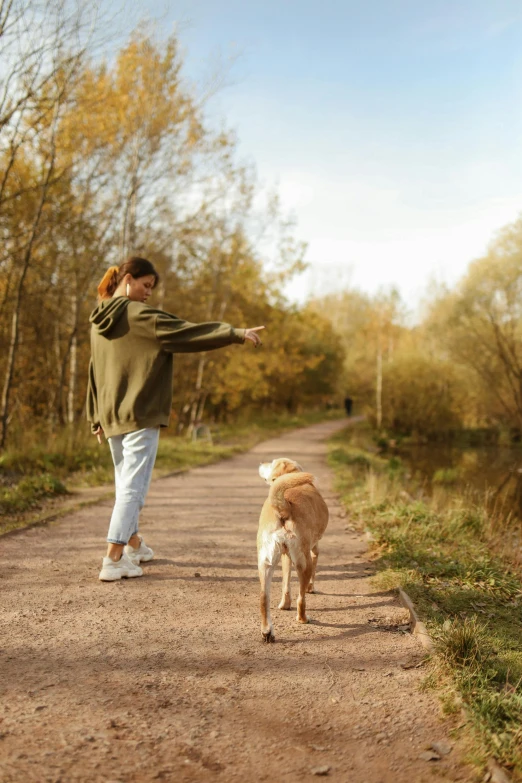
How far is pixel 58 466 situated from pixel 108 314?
277 inches

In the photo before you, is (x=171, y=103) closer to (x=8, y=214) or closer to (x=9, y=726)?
(x=8, y=214)

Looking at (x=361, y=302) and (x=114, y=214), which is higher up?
(x=361, y=302)

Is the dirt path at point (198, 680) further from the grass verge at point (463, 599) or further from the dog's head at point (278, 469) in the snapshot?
the dog's head at point (278, 469)

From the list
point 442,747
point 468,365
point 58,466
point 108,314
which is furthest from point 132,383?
point 468,365

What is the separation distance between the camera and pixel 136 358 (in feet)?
16.9

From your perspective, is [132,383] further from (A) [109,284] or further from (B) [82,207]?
(B) [82,207]

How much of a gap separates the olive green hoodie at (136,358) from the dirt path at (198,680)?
136cm

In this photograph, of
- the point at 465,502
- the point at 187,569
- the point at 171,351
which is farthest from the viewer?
the point at 465,502

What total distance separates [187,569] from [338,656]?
2.16m

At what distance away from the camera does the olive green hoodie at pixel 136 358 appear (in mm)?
4984

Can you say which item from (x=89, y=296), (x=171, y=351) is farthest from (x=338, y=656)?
(x=89, y=296)

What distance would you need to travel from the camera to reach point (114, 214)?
52.0 ft

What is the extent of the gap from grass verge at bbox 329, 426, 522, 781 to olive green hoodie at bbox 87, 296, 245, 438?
246cm

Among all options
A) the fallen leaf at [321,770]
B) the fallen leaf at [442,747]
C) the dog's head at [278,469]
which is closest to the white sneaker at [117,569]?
the dog's head at [278,469]
